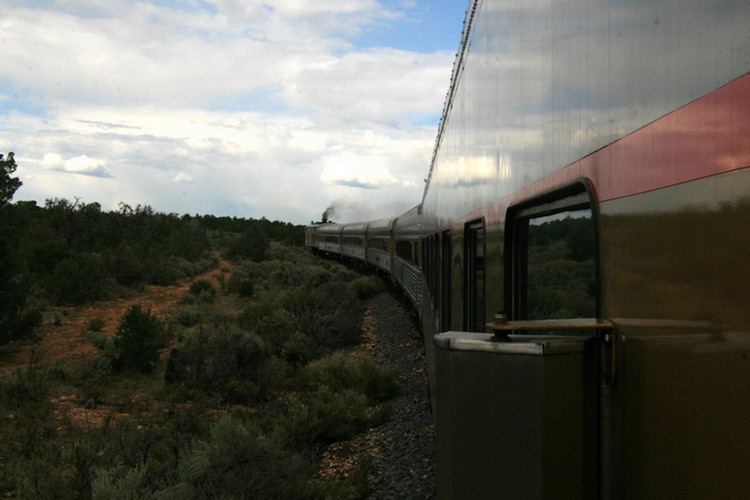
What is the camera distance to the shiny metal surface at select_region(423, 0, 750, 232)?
109 cm

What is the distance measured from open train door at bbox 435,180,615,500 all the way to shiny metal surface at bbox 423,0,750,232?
273 millimetres

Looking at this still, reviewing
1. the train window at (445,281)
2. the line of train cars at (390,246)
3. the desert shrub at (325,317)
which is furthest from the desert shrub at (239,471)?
the desert shrub at (325,317)

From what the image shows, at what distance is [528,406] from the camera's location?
161 centimetres

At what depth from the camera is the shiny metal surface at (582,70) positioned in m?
1.09

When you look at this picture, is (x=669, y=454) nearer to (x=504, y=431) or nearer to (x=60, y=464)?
(x=504, y=431)

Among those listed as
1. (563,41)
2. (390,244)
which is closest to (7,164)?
(390,244)

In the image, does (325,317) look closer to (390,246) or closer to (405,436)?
(390,246)

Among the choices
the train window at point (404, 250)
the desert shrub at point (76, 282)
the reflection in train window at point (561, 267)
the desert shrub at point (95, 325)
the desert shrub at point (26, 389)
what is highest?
the train window at point (404, 250)

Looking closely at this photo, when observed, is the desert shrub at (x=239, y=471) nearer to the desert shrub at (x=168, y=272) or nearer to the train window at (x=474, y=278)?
the train window at (x=474, y=278)

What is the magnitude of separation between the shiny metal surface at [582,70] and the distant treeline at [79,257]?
52.2ft

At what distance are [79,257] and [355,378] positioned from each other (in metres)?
19.1

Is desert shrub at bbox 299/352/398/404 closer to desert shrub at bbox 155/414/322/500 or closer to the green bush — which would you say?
desert shrub at bbox 155/414/322/500

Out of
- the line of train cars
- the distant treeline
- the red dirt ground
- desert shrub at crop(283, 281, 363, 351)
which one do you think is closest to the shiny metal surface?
the line of train cars

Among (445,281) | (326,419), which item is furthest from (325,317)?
(445,281)
